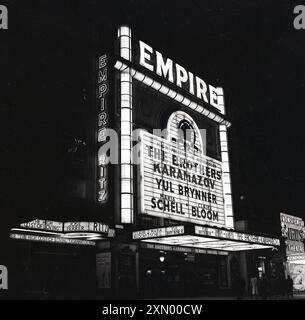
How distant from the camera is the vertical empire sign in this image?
25264mm

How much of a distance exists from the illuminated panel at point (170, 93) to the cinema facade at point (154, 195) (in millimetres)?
76

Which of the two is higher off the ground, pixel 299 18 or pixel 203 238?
pixel 299 18

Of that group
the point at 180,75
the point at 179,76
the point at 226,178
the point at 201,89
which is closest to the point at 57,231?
the point at 179,76

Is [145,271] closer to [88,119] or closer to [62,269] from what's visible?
[62,269]

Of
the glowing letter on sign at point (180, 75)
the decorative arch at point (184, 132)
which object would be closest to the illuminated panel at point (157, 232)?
the decorative arch at point (184, 132)

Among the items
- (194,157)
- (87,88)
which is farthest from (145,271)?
(87,88)

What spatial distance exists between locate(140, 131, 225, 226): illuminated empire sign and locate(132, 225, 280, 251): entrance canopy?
1764 millimetres

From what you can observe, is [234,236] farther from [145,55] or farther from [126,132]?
[145,55]

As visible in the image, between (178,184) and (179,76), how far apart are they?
28.8ft

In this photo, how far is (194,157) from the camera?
3250 cm

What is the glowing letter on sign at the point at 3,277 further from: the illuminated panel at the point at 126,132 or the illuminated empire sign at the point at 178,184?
the illuminated empire sign at the point at 178,184

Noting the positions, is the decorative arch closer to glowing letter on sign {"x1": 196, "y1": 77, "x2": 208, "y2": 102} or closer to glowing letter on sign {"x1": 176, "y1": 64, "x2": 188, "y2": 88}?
glowing letter on sign {"x1": 176, "y1": 64, "x2": 188, "y2": 88}

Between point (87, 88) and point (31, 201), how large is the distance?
9348mm

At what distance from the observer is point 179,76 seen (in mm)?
33719
